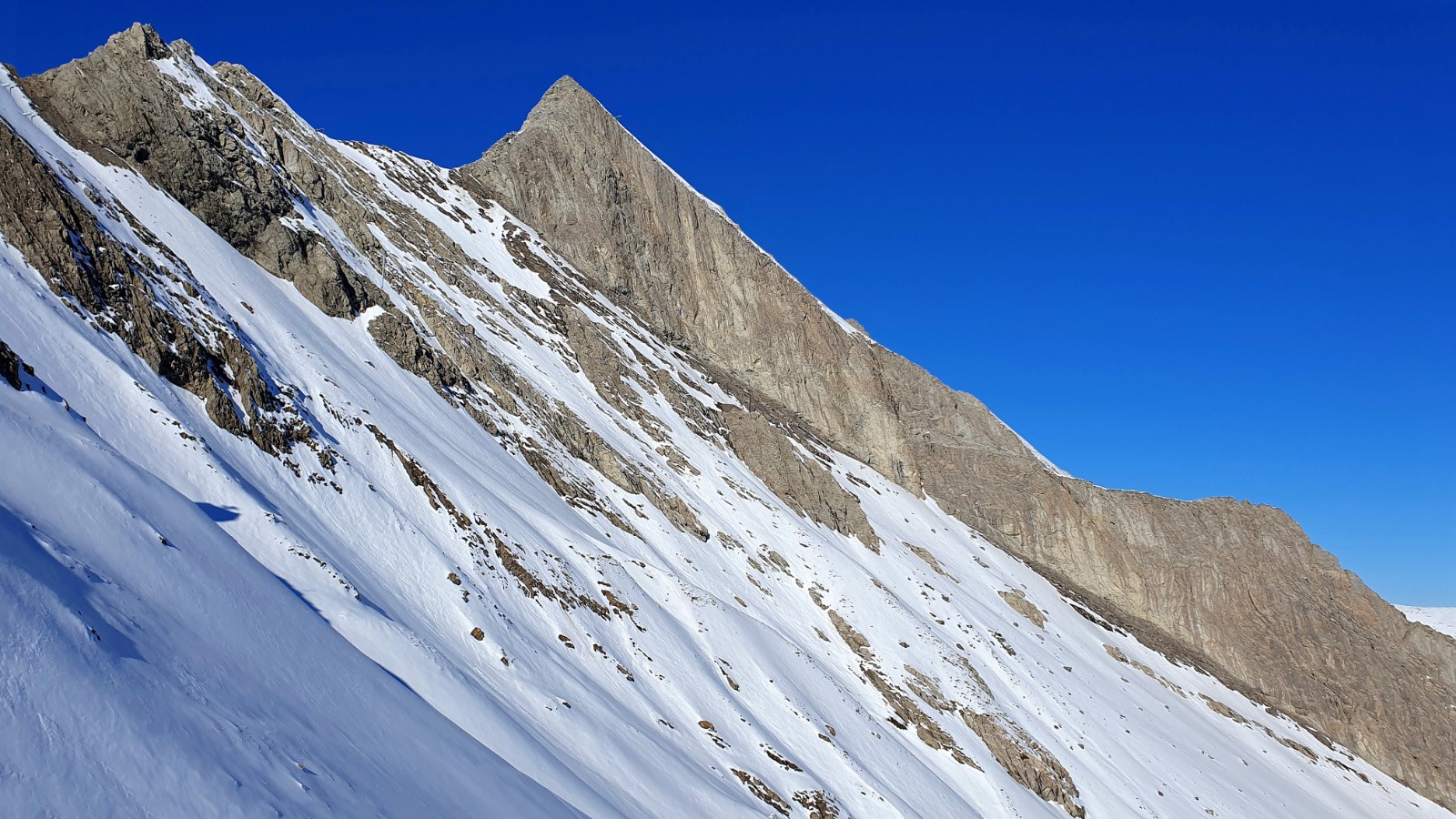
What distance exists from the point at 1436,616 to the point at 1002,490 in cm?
8176

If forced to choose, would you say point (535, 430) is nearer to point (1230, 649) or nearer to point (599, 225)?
point (599, 225)

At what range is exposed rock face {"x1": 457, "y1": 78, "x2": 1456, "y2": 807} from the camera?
6950 centimetres

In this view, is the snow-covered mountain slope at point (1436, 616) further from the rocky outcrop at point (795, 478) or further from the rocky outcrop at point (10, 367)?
the rocky outcrop at point (10, 367)

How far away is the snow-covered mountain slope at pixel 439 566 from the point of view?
8.50 m

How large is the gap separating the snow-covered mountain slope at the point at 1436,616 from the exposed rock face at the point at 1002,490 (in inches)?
1649

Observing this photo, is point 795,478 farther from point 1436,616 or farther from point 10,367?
point 1436,616

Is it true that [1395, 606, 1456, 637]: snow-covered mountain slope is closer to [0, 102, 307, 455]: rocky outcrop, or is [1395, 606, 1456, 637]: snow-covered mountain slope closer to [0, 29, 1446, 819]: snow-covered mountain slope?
Result: [0, 29, 1446, 819]: snow-covered mountain slope

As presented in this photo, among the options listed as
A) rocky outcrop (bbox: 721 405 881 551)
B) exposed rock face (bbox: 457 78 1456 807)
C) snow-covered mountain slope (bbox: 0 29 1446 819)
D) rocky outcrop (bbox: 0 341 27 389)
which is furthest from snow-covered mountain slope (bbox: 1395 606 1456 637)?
rocky outcrop (bbox: 0 341 27 389)

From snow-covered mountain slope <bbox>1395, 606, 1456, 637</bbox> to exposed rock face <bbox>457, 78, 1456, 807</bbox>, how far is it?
137 ft

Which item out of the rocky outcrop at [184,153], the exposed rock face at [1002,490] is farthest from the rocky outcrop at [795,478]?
the rocky outcrop at [184,153]

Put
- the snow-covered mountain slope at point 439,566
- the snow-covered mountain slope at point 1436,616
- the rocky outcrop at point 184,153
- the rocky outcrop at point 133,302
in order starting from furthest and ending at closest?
the snow-covered mountain slope at point 1436,616
the rocky outcrop at point 184,153
the rocky outcrop at point 133,302
the snow-covered mountain slope at point 439,566

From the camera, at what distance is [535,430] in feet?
129

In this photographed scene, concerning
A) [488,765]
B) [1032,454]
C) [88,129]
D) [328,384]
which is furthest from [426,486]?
[1032,454]

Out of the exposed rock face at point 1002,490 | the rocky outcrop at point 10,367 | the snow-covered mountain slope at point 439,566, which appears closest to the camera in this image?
the snow-covered mountain slope at point 439,566
